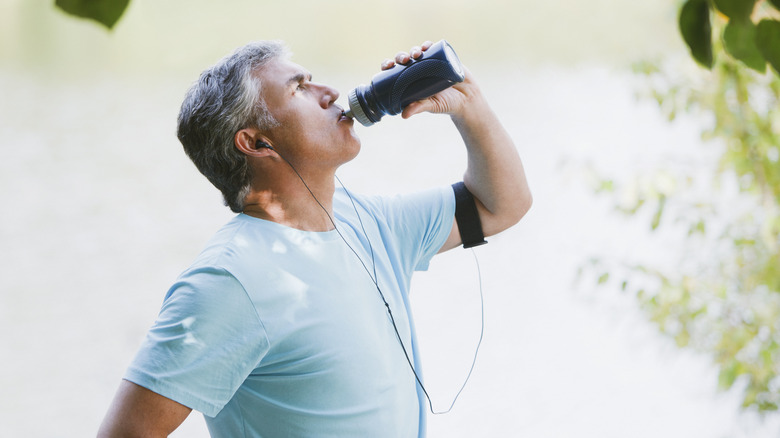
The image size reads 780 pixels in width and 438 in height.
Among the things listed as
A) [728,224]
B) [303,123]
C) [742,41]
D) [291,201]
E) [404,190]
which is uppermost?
[742,41]

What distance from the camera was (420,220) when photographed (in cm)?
114

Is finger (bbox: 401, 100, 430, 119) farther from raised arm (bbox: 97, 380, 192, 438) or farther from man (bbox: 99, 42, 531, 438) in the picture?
raised arm (bbox: 97, 380, 192, 438)

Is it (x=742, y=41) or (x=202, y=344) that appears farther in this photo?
(x=202, y=344)

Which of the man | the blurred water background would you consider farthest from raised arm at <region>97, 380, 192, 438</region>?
the blurred water background

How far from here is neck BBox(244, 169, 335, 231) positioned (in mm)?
1005

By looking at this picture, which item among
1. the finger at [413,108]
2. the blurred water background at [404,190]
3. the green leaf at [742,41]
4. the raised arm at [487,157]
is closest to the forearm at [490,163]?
the raised arm at [487,157]

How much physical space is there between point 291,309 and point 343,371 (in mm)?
101

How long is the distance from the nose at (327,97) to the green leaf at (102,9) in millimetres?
731

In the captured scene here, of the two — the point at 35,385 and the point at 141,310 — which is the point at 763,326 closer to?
A: the point at 141,310

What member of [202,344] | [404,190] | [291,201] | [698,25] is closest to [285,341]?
[202,344]

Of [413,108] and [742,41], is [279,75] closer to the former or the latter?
[413,108]

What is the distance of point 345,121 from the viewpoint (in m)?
1.03

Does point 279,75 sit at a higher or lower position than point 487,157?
higher

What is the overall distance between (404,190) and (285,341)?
7.71 ft
